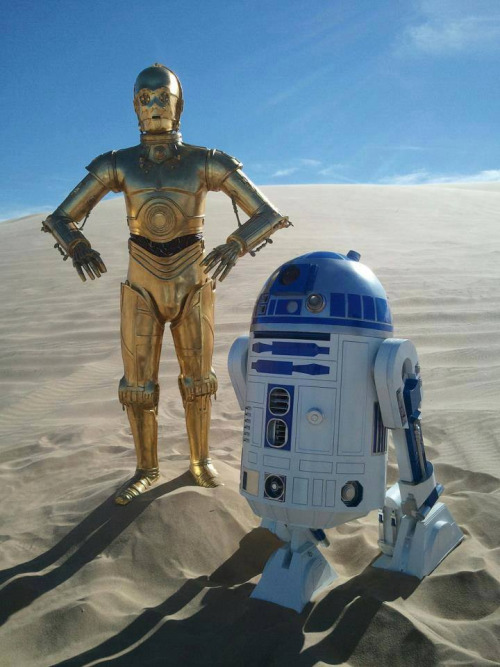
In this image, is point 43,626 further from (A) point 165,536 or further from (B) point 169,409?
(B) point 169,409

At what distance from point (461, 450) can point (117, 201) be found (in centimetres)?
2543

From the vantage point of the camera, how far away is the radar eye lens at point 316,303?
287cm

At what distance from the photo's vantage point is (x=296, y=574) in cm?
302

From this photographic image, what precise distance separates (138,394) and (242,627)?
5.79ft

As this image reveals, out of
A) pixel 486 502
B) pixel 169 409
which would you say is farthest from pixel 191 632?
pixel 169 409

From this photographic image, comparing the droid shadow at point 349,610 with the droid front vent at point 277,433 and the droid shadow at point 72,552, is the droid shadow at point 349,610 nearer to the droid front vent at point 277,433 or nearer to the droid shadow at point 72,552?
the droid front vent at point 277,433

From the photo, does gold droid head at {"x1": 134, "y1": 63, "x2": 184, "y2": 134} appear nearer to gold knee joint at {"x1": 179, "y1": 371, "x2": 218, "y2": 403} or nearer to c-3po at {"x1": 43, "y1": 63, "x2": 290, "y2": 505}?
c-3po at {"x1": 43, "y1": 63, "x2": 290, "y2": 505}

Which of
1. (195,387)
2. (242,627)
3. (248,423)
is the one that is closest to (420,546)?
(242,627)

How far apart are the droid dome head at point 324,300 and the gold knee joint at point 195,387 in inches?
48.4

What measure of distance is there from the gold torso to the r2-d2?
112 cm

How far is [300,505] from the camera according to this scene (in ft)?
9.27

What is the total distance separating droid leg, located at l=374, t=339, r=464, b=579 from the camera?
9.77 feet

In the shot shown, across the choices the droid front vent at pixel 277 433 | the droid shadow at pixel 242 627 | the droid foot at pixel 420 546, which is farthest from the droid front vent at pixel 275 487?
the droid foot at pixel 420 546

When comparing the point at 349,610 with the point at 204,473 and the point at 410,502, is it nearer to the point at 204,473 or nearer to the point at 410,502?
the point at 410,502
